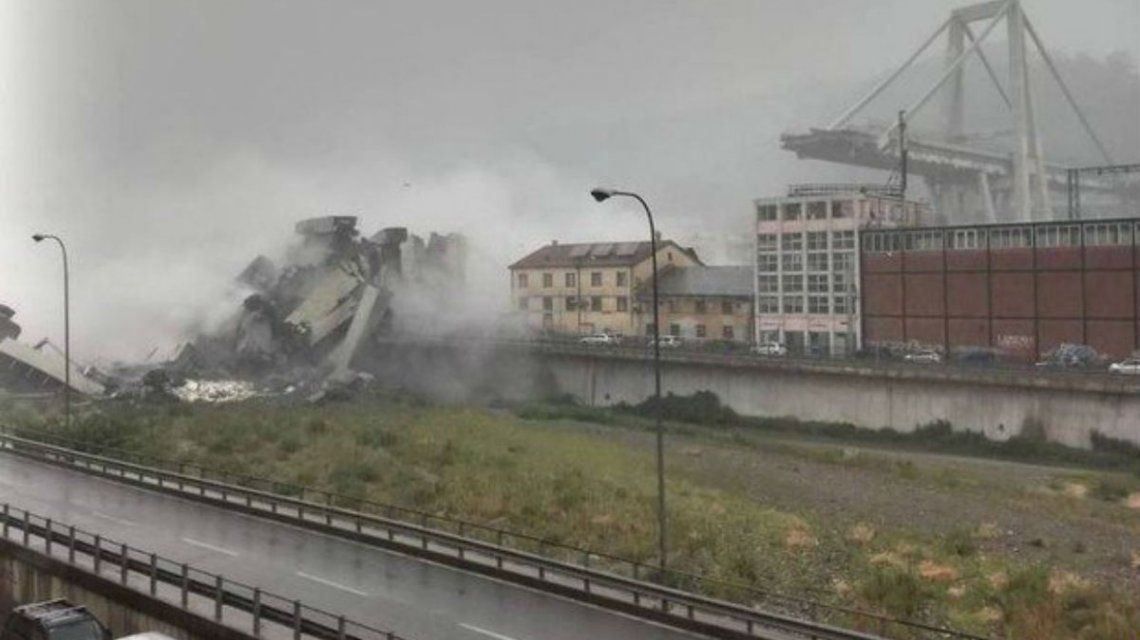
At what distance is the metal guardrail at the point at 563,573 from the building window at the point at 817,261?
3218cm

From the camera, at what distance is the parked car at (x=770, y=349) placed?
51953 millimetres

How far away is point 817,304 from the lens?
5459cm

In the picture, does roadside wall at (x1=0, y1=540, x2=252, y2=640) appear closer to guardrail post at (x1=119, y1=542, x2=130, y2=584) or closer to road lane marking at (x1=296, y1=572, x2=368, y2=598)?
guardrail post at (x1=119, y1=542, x2=130, y2=584)

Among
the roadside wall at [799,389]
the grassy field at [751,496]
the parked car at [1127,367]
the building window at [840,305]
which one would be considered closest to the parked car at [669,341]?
the roadside wall at [799,389]

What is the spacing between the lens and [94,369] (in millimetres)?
65938

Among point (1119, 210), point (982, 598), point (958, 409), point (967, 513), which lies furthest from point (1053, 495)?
point (1119, 210)

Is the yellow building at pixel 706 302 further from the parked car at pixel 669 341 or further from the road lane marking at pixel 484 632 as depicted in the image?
the road lane marking at pixel 484 632

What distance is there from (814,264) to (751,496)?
76.9ft

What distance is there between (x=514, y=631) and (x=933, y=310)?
37.7m

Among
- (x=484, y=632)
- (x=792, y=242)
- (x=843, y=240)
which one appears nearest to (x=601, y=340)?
(x=792, y=242)

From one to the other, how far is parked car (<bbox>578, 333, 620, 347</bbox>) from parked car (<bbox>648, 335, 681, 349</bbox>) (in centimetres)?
A: 198

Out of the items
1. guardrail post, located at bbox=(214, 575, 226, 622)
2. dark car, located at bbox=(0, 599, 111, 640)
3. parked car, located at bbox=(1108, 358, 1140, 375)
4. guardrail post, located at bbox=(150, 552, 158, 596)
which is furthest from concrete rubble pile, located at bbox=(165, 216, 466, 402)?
guardrail post, located at bbox=(214, 575, 226, 622)

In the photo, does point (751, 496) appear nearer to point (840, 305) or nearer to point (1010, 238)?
point (1010, 238)

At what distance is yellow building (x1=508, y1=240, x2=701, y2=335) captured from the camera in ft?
197
